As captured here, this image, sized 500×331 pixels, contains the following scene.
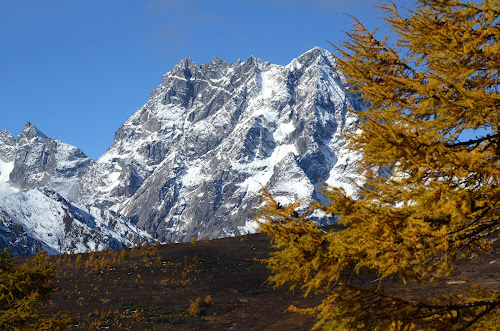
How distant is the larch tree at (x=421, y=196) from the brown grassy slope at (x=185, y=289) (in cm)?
1933

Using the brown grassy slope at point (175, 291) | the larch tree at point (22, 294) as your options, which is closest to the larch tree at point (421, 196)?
the larch tree at point (22, 294)

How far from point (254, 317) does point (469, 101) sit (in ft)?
85.5

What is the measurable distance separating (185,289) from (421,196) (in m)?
32.9

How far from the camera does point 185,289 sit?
36312mm

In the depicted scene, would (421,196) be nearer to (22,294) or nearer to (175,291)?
(22,294)

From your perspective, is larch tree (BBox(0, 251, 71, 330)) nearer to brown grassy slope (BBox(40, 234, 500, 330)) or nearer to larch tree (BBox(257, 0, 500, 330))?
larch tree (BBox(257, 0, 500, 330))

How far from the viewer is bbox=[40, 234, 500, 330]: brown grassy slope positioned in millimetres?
28234

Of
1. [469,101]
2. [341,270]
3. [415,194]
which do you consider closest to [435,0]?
[469,101]

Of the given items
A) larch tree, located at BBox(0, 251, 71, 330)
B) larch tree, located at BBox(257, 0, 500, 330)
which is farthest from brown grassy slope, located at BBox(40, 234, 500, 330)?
larch tree, located at BBox(257, 0, 500, 330)

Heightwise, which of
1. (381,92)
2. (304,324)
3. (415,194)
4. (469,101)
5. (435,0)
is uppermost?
(435,0)

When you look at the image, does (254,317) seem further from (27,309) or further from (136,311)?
(27,309)

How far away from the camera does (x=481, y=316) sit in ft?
17.9

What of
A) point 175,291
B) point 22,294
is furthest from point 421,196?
point 175,291

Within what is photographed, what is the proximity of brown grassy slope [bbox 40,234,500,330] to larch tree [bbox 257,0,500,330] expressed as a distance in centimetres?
1933
